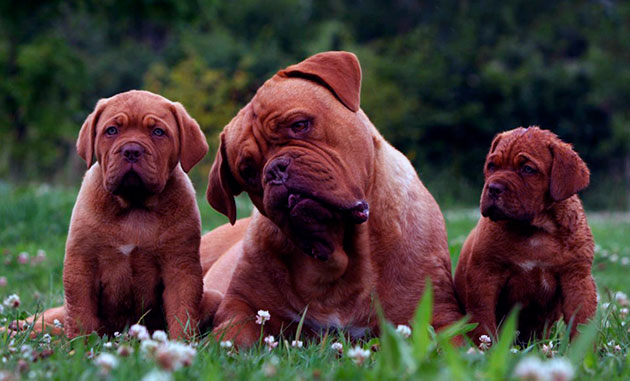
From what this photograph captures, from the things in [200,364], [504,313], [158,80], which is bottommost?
[158,80]

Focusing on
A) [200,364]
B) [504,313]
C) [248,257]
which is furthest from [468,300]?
[200,364]

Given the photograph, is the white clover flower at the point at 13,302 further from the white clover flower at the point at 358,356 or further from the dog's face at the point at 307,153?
the white clover flower at the point at 358,356

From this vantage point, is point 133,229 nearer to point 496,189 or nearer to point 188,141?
point 188,141

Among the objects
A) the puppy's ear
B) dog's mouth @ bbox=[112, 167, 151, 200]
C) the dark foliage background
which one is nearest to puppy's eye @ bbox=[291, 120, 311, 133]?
the puppy's ear

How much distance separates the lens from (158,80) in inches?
862

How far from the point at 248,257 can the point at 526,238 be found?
4.76ft

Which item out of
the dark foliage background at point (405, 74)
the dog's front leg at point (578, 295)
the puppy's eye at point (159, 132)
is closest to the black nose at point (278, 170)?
the puppy's eye at point (159, 132)

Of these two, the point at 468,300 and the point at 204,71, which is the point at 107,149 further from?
the point at 204,71

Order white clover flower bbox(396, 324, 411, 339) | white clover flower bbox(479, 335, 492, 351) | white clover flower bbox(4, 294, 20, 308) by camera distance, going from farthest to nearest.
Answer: white clover flower bbox(4, 294, 20, 308) < white clover flower bbox(479, 335, 492, 351) < white clover flower bbox(396, 324, 411, 339)

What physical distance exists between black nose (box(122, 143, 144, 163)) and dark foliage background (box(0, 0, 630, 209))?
1033 cm

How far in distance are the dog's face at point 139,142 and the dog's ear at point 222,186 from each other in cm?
17

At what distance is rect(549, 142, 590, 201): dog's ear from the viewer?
3.65 metres

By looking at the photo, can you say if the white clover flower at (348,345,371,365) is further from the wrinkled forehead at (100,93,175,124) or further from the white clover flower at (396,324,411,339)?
the wrinkled forehead at (100,93,175,124)

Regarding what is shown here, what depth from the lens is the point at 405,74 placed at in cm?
2116
